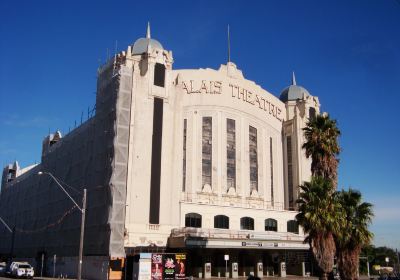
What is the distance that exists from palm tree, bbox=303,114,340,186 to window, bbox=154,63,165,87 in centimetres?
2275

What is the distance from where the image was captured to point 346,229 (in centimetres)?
3738

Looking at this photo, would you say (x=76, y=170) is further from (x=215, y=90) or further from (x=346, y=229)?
(x=346, y=229)

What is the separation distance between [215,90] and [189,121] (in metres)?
6.60

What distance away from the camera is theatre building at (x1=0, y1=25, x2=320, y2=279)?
175ft

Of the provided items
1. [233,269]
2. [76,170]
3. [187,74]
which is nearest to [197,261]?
[233,269]

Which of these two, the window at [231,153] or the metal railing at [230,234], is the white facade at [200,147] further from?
the metal railing at [230,234]

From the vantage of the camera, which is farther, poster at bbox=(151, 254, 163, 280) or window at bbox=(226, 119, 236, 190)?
window at bbox=(226, 119, 236, 190)

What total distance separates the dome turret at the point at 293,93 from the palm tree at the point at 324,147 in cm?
3438

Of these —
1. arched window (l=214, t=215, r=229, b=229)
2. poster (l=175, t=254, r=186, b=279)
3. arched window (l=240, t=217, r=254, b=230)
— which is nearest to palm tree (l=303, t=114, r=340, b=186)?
poster (l=175, t=254, r=186, b=279)

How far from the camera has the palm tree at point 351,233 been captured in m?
36.8

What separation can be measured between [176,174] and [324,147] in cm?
2179

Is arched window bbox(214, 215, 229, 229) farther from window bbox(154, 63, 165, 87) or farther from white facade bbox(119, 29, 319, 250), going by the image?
window bbox(154, 63, 165, 87)

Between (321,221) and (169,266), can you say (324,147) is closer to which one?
(321,221)

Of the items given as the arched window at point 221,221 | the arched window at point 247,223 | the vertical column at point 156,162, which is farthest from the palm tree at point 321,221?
the arched window at point 247,223
